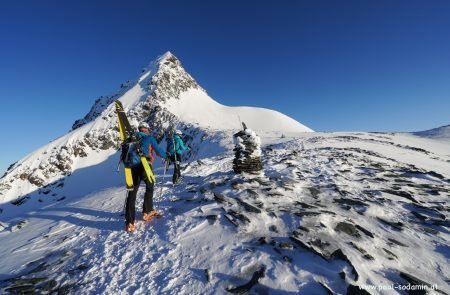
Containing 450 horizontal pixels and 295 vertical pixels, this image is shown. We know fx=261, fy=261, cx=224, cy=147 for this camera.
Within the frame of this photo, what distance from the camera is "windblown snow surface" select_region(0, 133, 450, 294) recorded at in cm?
523

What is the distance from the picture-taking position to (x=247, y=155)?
1212 centimetres

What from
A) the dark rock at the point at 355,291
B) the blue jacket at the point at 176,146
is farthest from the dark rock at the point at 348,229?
the blue jacket at the point at 176,146

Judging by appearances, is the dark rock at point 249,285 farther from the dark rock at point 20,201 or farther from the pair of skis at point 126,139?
the dark rock at point 20,201

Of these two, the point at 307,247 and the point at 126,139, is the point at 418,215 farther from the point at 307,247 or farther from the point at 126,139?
the point at 126,139

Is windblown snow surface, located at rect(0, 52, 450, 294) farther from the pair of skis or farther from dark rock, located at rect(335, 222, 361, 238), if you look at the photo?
the pair of skis

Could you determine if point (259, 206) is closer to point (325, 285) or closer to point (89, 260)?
point (325, 285)

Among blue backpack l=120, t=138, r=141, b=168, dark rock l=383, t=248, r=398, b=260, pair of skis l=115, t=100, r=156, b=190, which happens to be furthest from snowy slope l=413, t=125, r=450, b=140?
blue backpack l=120, t=138, r=141, b=168

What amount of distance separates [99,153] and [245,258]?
301 feet

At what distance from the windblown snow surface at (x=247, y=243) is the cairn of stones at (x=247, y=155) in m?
0.90

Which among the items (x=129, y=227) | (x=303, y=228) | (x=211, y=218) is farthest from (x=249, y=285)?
(x=129, y=227)

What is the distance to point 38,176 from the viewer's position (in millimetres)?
82812

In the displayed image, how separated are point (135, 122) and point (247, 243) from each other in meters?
79.1

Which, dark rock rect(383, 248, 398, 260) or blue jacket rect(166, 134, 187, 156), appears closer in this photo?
dark rock rect(383, 248, 398, 260)

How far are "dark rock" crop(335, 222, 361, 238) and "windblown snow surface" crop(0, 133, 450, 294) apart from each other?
0.10 ft
